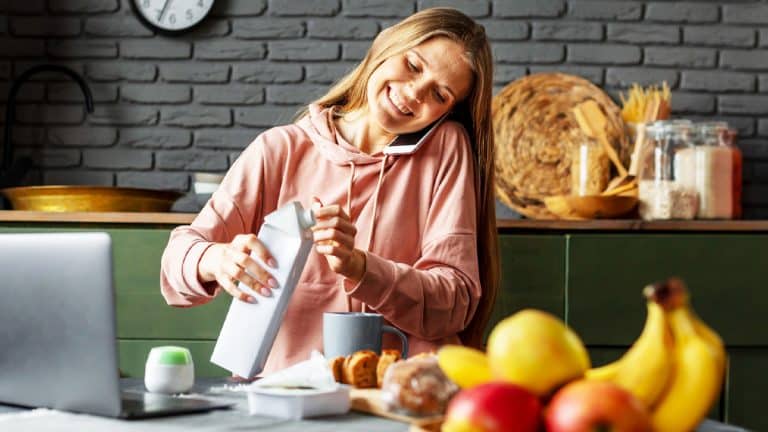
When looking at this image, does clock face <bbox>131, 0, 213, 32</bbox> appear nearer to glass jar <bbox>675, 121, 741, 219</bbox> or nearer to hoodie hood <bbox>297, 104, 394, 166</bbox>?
hoodie hood <bbox>297, 104, 394, 166</bbox>

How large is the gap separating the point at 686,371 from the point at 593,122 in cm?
210

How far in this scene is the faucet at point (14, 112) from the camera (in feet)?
9.57

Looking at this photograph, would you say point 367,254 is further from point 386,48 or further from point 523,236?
point 523,236

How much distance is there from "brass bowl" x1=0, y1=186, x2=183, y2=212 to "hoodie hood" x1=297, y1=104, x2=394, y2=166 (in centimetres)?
79

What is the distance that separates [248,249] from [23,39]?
1972 millimetres

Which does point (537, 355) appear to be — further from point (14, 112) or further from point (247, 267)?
point (14, 112)

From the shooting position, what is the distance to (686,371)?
85 cm

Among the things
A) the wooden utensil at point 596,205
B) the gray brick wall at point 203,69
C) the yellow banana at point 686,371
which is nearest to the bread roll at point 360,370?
the yellow banana at point 686,371

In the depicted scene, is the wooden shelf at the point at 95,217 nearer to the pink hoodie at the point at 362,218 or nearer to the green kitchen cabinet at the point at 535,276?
the pink hoodie at the point at 362,218

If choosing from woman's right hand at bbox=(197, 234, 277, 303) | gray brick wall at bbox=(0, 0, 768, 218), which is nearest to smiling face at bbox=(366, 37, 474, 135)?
woman's right hand at bbox=(197, 234, 277, 303)

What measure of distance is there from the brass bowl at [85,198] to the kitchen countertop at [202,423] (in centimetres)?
151

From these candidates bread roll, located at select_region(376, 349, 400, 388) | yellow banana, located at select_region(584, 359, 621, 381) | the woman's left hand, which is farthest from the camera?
the woman's left hand

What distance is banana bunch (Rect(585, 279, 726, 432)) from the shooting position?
32.9 inches

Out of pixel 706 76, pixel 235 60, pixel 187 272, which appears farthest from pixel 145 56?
pixel 706 76
